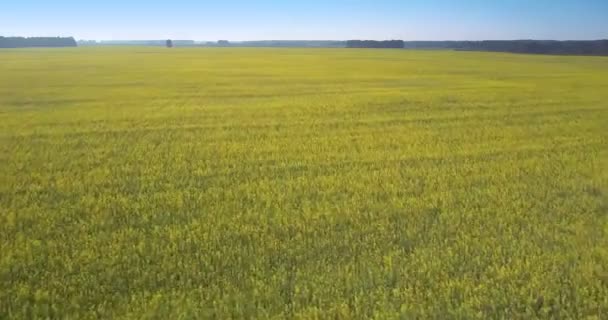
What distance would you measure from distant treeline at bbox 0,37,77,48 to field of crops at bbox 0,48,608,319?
13316 cm

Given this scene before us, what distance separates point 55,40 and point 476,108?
520 feet

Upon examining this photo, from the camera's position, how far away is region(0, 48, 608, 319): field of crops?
4156mm

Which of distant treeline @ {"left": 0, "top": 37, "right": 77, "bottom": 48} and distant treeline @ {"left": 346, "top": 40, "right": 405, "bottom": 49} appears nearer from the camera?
distant treeline @ {"left": 346, "top": 40, "right": 405, "bottom": 49}

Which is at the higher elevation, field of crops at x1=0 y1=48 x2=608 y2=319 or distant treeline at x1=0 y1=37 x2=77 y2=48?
distant treeline at x1=0 y1=37 x2=77 y2=48

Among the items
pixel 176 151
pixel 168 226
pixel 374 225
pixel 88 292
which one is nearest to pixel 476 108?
pixel 176 151

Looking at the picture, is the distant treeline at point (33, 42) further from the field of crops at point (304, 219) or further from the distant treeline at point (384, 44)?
the field of crops at point (304, 219)

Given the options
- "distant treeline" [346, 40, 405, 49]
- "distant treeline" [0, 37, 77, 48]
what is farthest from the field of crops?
"distant treeline" [0, 37, 77, 48]

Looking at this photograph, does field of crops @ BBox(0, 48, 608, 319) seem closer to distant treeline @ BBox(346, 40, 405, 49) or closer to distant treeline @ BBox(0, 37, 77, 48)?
distant treeline @ BBox(346, 40, 405, 49)

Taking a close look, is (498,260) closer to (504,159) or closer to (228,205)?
(228,205)

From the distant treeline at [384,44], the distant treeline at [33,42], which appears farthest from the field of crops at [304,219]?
the distant treeline at [33,42]

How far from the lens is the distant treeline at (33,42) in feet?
416

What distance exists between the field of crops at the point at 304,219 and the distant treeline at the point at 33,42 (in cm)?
13316

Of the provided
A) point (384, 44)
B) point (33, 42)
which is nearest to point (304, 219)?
point (384, 44)

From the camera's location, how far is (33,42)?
14025 centimetres
